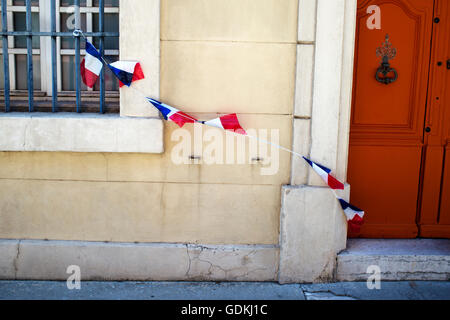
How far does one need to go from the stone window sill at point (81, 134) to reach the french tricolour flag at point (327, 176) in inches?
52.6

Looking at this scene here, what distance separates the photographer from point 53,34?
3.66 meters

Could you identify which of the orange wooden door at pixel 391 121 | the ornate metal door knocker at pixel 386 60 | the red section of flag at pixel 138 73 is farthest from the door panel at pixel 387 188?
the red section of flag at pixel 138 73

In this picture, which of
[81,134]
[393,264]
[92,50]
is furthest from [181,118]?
[393,264]

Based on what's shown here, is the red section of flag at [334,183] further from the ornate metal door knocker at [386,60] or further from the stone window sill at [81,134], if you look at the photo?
the stone window sill at [81,134]

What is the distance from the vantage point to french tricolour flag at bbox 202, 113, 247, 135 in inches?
140

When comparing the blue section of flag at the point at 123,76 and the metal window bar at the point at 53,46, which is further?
the metal window bar at the point at 53,46

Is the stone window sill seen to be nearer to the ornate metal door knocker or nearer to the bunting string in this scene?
the bunting string

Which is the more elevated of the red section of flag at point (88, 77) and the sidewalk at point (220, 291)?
the red section of flag at point (88, 77)

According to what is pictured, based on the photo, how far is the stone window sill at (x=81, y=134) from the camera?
3.55m

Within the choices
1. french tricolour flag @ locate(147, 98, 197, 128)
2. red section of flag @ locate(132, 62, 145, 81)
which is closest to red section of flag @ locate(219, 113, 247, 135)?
french tricolour flag @ locate(147, 98, 197, 128)

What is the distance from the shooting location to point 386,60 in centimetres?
390

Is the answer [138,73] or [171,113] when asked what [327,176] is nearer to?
[171,113]

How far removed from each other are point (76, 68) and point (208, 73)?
1.20 m
